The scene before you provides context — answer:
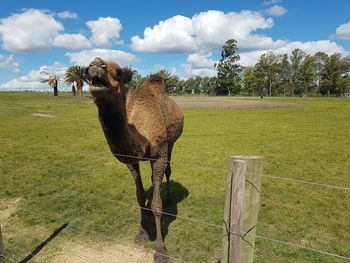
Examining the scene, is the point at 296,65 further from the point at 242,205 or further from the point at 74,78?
the point at 242,205

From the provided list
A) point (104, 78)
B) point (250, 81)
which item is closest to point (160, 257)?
point (104, 78)

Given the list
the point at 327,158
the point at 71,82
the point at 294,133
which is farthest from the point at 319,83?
the point at 327,158

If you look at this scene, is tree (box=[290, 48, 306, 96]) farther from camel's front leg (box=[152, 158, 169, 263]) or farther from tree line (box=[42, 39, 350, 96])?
camel's front leg (box=[152, 158, 169, 263])

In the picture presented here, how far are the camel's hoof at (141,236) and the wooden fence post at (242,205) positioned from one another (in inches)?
108

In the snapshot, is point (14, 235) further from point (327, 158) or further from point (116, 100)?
point (327, 158)

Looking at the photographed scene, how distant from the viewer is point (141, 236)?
200 inches

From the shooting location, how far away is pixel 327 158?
10156 millimetres

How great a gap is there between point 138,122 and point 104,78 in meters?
1.52

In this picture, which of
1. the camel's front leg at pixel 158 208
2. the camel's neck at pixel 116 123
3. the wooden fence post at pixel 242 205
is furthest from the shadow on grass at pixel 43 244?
the wooden fence post at pixel 242 205

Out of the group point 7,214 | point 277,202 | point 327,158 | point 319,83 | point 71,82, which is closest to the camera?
point 7,214

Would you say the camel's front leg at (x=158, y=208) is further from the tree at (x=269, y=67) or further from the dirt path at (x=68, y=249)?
the tree at (x=269, y=67)

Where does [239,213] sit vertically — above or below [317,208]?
above

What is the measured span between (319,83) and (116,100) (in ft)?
261

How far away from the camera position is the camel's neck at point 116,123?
346 cm
